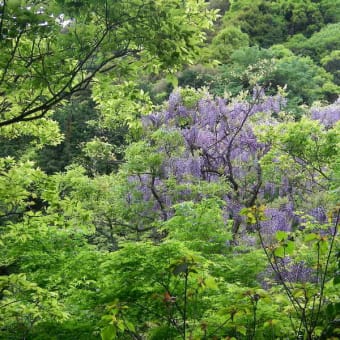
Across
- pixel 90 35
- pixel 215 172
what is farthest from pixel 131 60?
pixel 215 172

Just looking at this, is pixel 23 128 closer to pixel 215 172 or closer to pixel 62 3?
pixel 62 3

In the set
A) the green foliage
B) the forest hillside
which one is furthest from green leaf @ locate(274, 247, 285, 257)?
the green foliage

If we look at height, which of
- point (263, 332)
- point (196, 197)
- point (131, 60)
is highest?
point (196, 197)

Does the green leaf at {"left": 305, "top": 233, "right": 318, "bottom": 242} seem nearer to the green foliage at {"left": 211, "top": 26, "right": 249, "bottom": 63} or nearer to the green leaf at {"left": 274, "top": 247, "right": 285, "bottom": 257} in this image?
the green leaf at {"left": 274, "top": 247, "right": 285, "bottom": 257}

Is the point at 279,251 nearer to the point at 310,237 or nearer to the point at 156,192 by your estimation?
the point at 310,237

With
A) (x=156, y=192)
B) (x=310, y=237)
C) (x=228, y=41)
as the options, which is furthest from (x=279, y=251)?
(x=228, y=41)

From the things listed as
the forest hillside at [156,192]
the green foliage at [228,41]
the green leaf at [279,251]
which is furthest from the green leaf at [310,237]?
the green foliage at [228,41]

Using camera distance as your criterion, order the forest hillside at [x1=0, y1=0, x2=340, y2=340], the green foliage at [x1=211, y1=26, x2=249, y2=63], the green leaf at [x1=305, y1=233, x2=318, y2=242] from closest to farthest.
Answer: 1. the green leaf at [x1=305, y1=233, x2=318, y2=242]
2. the forest hillside at [x1=0, y1=0, x2=340, y2=340]
3. the green foliage at [x1=211, y1=26, x2=249, y2=63]

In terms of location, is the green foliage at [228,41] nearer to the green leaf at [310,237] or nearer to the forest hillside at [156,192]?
the forest hillside at [156,192]

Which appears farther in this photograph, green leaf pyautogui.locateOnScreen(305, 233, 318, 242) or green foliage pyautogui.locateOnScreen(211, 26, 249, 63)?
green foliage pyautogui.locateOnScreen(211, 26, 249, 63)

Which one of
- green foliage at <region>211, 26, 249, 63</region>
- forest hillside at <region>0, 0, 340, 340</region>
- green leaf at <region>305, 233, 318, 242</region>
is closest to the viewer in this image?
green leaf at <region>305, 233, 318, 242</region>

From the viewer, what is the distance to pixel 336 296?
4129mm

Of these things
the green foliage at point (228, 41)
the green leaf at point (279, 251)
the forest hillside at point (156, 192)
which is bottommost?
the green leaf at point (279, 251)

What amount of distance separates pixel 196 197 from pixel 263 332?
23.2 feet
